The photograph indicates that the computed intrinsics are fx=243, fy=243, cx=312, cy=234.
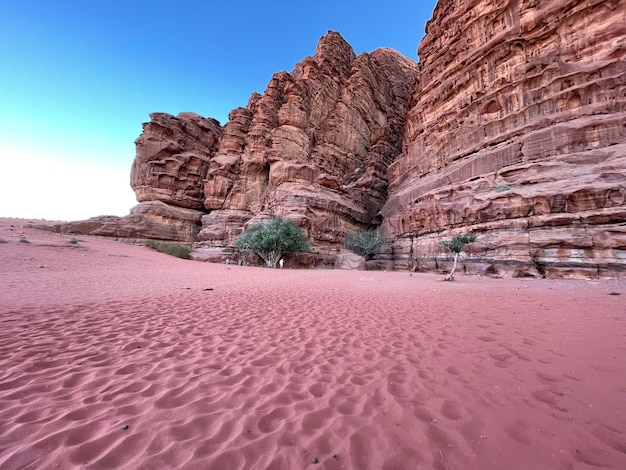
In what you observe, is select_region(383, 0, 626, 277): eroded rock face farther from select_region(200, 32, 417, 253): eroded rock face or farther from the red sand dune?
the red sand dune

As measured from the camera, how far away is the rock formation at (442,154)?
14.6 m

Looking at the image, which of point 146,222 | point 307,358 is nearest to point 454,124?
point 307,358

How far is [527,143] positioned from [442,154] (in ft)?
24.0

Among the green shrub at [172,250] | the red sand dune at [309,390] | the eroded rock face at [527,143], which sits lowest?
the red sand dune at [309,390]

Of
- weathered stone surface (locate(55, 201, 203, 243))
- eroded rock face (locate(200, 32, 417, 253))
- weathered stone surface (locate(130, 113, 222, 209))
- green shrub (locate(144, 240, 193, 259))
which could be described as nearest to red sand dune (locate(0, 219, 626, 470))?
green shrub (locate(144, 240, 193, 259))

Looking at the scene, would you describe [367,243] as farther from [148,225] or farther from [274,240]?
[148,225]

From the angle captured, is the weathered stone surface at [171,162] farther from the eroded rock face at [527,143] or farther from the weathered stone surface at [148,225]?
the eroded rock face at [527,143]

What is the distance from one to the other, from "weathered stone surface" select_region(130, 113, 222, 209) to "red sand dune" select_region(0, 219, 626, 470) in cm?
3288

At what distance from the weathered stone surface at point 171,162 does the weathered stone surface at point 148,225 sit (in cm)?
181

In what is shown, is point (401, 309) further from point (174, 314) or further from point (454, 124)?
point (454, 124)

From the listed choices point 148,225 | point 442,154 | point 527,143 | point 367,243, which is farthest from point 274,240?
point 527,143

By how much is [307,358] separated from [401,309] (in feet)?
13.7

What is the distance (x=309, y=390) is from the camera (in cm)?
278

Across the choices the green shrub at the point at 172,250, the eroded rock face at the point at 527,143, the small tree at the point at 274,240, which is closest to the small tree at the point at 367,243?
the eroded rock face at the point at 527,143
